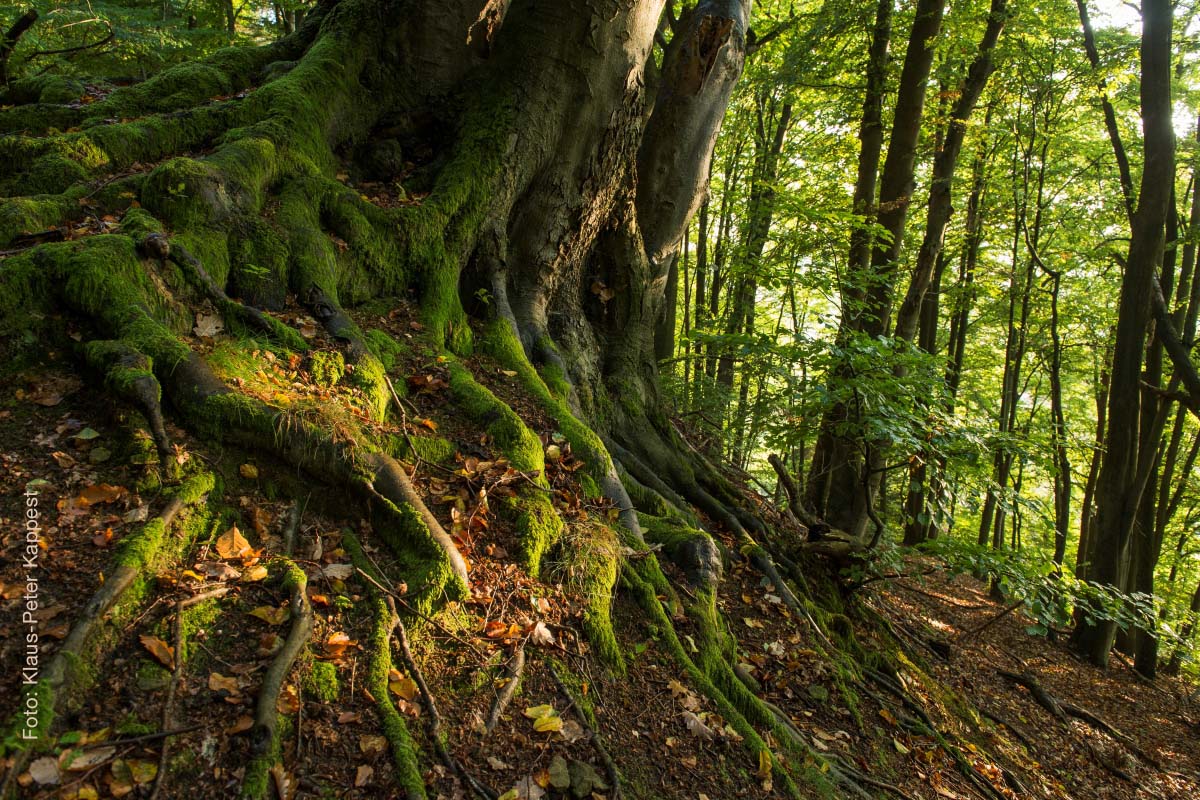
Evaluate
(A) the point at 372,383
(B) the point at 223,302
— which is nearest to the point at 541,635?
(A) the point at 372,383

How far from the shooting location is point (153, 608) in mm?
2285

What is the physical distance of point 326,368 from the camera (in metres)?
3.60

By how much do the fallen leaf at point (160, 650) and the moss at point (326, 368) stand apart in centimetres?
155

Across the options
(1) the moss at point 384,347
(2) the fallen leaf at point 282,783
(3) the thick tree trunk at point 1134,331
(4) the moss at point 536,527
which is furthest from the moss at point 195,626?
(3) the thick tree trunk at point 1134,331

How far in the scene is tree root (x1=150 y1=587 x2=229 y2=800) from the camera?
6.21 ft

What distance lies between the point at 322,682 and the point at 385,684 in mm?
239

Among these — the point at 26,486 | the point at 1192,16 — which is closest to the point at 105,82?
the point at 26,486

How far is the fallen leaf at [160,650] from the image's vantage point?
2162mm

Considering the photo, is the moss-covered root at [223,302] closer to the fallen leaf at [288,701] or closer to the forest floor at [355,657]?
the forest floor at [355,657]

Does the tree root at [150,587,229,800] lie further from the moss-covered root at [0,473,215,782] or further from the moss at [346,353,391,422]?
the moss at [346,353,391,422]

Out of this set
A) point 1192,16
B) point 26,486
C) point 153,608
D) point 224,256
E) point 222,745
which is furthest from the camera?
point 1192,16

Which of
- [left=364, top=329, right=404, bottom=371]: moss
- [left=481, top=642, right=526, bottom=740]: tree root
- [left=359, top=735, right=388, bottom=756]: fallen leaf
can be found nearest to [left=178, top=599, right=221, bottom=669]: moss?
[left=359, top=735, right=388, bottom=756]: fallen leaf

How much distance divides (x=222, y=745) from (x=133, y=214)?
2.95 meters

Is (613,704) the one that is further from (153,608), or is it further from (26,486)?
(26,486)
